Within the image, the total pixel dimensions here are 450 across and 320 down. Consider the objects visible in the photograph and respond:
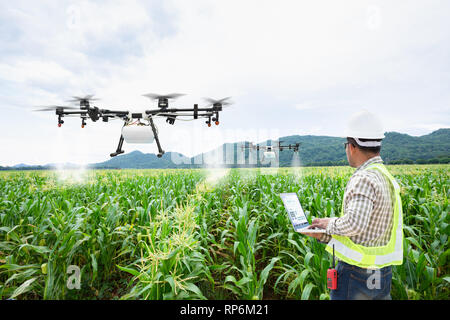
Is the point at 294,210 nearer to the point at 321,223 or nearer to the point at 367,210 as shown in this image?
the point at 321,223

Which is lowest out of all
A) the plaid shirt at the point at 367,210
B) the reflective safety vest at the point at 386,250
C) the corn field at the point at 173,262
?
the corn field at the point at 173,262

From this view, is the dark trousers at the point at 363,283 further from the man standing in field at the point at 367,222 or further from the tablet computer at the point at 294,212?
the tablet computer at the point at 294,212

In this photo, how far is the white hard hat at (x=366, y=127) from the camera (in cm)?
139

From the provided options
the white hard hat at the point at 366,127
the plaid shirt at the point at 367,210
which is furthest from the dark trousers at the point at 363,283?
the white hard hat at the point at 366,127

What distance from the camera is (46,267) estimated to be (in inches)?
90.8

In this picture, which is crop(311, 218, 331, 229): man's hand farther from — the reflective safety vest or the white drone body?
the white drone body

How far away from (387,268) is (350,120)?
0.95 metres

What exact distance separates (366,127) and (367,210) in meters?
0.50

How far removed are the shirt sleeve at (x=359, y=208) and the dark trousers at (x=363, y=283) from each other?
35 centimetres

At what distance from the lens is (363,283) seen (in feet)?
4.65

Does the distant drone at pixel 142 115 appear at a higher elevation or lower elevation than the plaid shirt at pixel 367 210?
higher

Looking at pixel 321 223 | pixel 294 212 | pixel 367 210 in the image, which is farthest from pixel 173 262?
pixel 367 210
